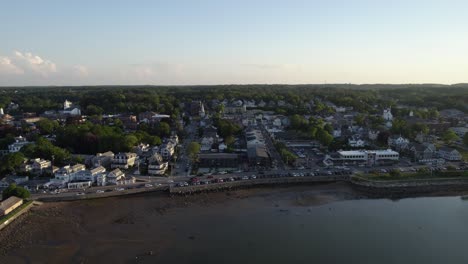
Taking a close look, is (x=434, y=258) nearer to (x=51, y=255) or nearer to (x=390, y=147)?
(x=51, y=255)

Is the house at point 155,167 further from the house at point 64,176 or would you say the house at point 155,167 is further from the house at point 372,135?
the house at point 372,135

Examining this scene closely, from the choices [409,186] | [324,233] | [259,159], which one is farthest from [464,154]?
[324,233]

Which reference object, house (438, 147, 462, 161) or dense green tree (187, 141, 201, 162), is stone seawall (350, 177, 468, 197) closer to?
house (438, 147, 462, 161)

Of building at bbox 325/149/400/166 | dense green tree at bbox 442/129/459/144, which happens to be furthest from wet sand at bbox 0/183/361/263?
dense green tree at bbox 442/129/459/144

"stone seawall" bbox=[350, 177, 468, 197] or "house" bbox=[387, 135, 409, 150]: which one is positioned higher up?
"house" bbox=[387, 135, 409, 150]

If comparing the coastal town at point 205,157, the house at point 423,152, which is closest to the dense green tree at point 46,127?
the coastal town at point 205,157
